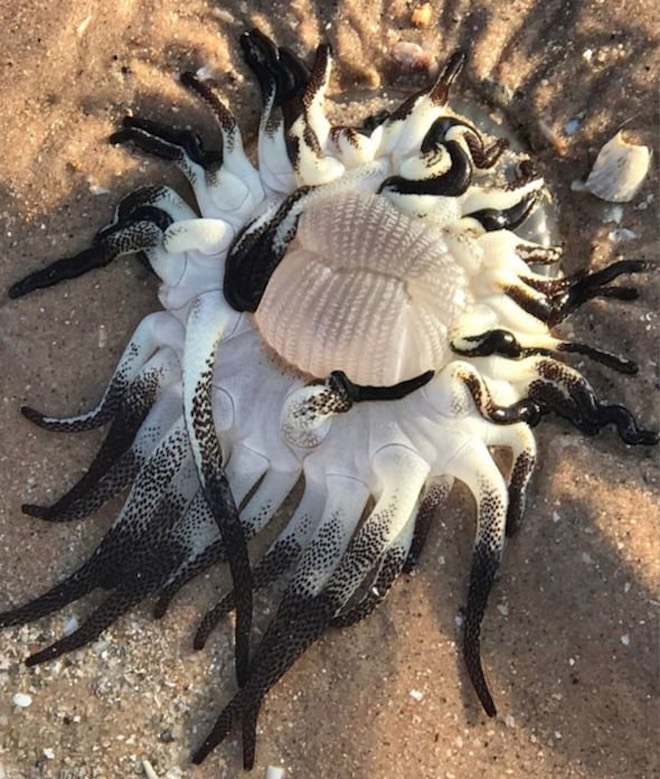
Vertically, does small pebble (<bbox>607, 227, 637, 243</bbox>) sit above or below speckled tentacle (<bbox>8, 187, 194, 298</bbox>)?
above

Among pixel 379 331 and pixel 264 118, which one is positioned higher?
pixel 264 118

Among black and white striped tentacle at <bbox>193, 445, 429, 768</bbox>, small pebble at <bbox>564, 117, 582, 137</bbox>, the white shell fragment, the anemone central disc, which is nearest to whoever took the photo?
the anemone central disc

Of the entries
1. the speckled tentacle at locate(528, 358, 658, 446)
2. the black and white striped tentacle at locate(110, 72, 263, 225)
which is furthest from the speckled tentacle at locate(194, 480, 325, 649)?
the black and white striped tentacle at locate(110, 72, 263, 225)

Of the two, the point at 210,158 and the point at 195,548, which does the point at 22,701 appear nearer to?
the point at 195,548

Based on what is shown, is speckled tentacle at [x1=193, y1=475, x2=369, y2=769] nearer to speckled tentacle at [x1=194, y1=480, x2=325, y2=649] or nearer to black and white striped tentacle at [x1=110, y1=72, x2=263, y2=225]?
speckled tentacle at [x1=194, y1=480, x2=325, y2=649]

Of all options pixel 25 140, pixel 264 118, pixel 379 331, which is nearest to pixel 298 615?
pixel 379 331

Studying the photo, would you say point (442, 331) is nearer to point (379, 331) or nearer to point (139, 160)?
point (379, 331)
